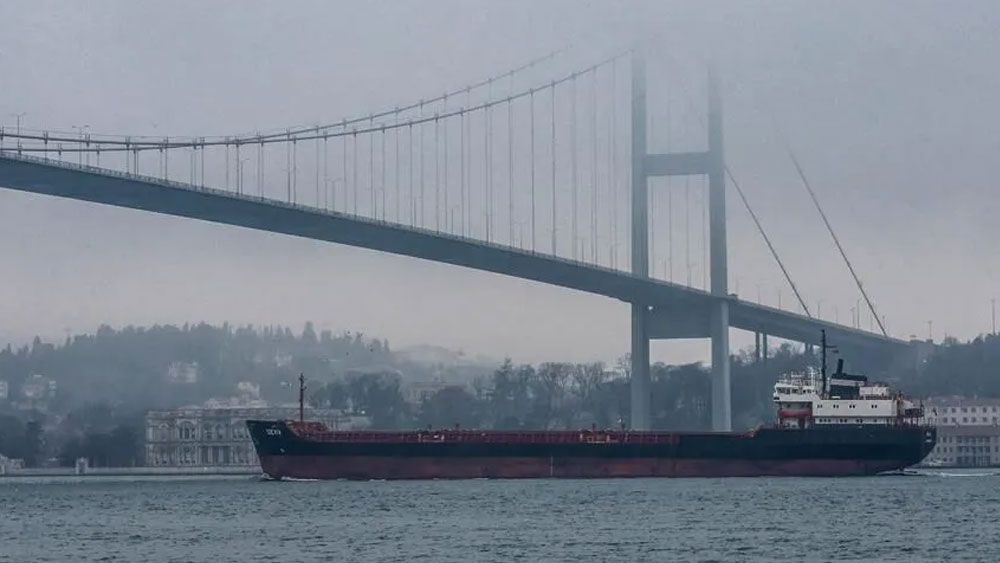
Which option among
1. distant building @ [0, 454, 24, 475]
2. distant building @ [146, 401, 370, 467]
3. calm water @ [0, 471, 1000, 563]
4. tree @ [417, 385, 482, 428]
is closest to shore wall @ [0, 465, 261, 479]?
distant building @ [0, 454, 24, 475]

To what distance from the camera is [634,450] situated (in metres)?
A: 51.2

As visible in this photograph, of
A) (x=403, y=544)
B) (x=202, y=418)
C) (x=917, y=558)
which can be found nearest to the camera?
(x=917, y=558)

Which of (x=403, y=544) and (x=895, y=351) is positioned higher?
(x=895, y=351)

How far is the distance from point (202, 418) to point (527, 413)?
12.2 m

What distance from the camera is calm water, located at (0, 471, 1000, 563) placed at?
29.6 meters

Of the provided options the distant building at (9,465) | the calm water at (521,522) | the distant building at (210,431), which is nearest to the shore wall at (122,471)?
the distant building at (9,465)

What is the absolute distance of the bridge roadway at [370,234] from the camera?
48.2 metres

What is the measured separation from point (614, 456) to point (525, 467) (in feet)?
6.66

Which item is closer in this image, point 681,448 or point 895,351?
point 681,448

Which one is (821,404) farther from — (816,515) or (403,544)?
(403,544)

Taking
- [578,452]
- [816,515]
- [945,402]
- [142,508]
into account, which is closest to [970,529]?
[816,515]

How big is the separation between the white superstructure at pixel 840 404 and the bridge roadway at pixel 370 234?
177 inches

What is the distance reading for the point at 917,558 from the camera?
93.5 ft

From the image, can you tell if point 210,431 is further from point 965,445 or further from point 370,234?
point 370,234
